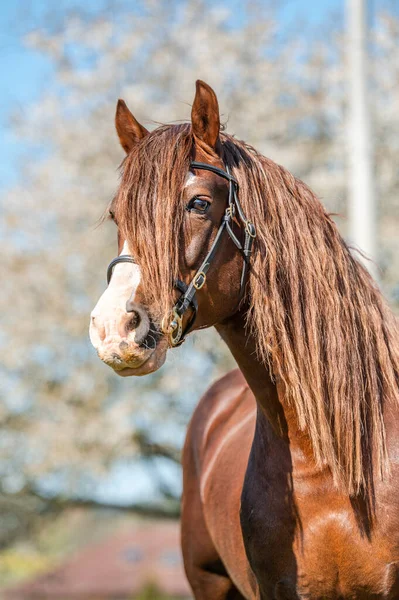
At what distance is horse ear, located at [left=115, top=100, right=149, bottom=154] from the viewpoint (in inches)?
124

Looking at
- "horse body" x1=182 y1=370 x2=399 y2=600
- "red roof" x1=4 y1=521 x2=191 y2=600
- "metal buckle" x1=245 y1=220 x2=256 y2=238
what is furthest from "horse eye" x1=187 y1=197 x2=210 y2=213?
"red roof" x1=4 y1=521 x2=191 y2=600

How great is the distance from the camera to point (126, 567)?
33.0 m

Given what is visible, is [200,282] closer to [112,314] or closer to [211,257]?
[211,257]

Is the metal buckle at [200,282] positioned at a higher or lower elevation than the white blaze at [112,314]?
higher

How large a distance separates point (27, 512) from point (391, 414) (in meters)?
12.7

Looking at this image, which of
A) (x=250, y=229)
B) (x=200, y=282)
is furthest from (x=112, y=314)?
(x=250, y=229)

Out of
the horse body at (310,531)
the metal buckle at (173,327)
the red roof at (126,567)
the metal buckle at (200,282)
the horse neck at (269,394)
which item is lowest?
the red roof at (126,567)

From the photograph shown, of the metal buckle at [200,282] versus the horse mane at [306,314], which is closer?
the metal buckle at [200,282]

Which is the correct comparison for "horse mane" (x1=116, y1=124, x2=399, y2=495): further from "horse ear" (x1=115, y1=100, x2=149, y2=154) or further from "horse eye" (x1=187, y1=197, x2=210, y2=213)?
"horse ear" (x1=115, y1=100, x2=149, y2=154)

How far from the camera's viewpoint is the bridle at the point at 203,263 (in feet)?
8.74

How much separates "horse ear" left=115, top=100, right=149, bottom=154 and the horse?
1 cm

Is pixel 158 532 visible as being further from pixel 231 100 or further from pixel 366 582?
pixel 366 582

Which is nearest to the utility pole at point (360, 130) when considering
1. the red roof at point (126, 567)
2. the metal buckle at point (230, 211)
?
the metal buckle at point (230, 211)

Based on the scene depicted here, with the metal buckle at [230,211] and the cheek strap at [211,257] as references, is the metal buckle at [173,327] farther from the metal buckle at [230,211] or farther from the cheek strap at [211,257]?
the metal buckle at [230,211]
